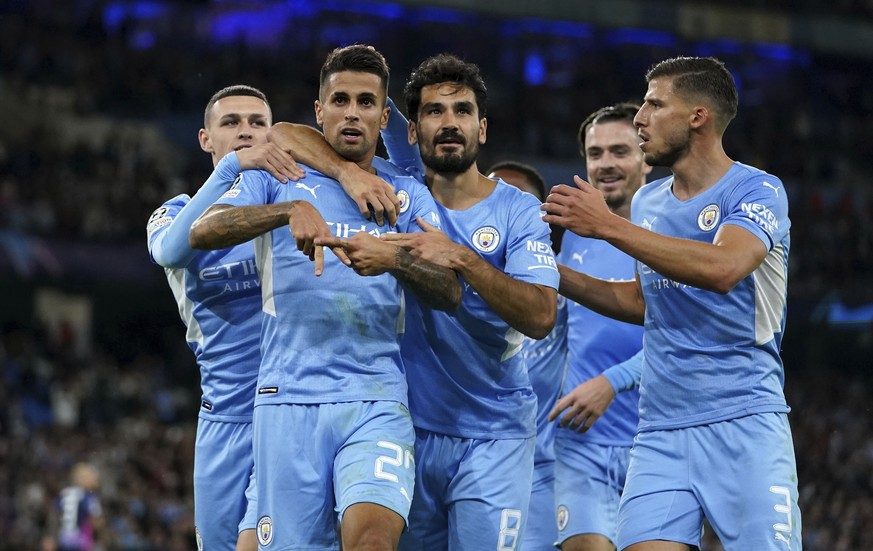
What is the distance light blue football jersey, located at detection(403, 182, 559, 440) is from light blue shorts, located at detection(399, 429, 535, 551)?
0.24ft

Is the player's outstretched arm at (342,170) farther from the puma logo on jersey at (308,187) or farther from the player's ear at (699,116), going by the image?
the player's ear at (699,116)

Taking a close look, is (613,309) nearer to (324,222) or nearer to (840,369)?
(324,222)

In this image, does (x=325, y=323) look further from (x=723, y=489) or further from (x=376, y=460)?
(x=723, y=489)

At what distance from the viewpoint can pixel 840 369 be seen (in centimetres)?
2736

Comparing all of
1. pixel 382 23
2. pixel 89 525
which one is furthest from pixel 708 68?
pixel 382 23

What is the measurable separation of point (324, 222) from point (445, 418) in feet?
4.08

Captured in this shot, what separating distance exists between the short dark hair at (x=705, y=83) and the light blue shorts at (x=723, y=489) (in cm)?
142

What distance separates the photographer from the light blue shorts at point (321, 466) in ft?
16.4

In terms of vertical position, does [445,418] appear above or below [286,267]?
below

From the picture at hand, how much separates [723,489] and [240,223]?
7.67 feet

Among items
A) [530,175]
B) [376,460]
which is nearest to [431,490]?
[376,460]

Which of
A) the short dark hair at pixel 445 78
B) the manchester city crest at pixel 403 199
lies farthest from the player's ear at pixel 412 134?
the manchester city crest at pixel 403 199

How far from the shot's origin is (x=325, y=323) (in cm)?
520

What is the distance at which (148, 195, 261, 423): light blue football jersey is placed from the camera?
20.8ft
